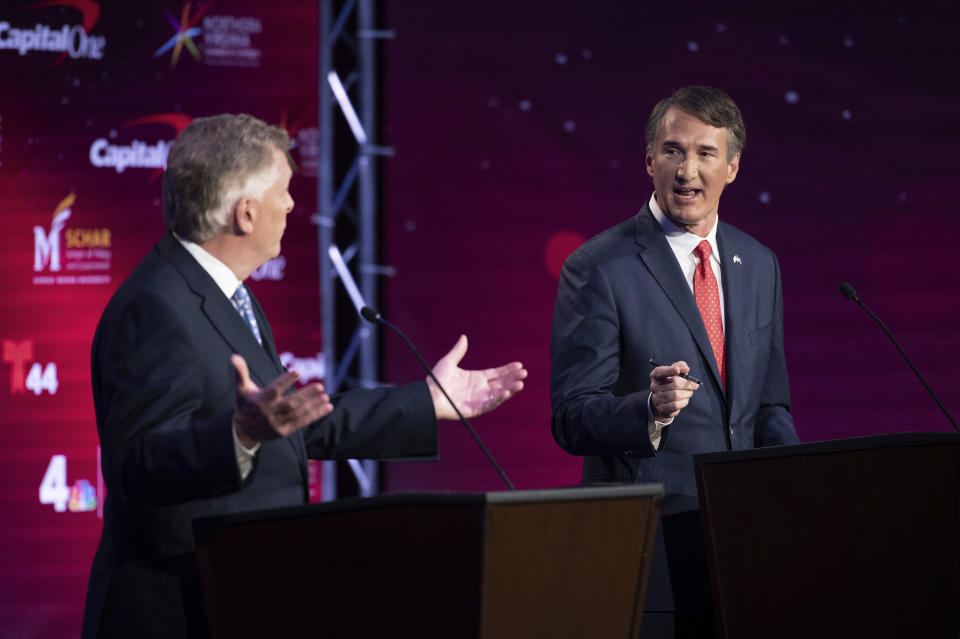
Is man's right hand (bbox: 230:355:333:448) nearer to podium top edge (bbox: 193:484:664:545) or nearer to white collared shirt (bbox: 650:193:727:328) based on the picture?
podium top edge (bbox: 193:484:664:545)

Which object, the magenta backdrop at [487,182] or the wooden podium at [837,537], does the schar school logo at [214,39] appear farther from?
the wooden podium at [837,537]

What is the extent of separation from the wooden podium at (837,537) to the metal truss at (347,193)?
2.26 m

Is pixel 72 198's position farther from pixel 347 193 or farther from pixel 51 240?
pixel 347 193

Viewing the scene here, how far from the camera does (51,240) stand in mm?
3959

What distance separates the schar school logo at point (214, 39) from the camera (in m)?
4.01

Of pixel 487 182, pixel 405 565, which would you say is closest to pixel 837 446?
pixel 405 565

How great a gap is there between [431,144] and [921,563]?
2638 millimetres

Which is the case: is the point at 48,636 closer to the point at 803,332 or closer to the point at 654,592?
the point at 654,592

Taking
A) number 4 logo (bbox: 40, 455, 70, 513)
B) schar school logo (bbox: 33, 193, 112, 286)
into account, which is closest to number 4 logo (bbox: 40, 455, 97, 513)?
number 4 logo (bbox: 40, 455, 70, 513)

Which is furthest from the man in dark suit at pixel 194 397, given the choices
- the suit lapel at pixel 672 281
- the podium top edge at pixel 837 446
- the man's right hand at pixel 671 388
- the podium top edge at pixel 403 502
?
the suit lapel at pixel 672 281

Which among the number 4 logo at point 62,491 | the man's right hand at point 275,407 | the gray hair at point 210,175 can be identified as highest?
the gray hair at point 210,175

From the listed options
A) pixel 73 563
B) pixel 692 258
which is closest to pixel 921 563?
pixel 692 258

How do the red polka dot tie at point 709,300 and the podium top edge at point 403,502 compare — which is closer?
the podium top edge at point 403,502

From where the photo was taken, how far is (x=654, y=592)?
7.65ft
